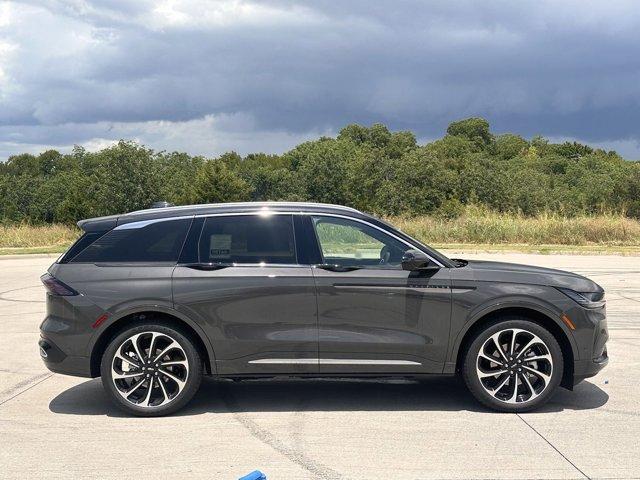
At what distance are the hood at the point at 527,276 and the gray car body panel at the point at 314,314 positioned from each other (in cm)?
7

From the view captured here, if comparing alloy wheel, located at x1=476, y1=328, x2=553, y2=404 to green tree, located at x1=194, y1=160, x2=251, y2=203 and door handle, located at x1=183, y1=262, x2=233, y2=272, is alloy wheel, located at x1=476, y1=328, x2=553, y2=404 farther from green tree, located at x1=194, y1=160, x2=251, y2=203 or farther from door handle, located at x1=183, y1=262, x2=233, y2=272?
green tree, located at x1=194, y1=160, x2=251, y2=203

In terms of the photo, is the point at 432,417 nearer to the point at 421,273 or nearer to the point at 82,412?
the point at 421,273

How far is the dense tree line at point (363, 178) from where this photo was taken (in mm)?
58594

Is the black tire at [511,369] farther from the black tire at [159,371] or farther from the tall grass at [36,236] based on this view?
the tall grass at [36,236]

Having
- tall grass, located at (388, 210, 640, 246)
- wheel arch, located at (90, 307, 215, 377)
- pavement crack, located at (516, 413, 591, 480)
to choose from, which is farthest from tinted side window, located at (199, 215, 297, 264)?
tall grass, located at (388, 210, 640, 246)

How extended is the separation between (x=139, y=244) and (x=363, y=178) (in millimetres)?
79032

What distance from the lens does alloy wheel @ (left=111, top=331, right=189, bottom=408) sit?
576cm

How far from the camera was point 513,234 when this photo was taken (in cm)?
2869

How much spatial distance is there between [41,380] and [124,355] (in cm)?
187

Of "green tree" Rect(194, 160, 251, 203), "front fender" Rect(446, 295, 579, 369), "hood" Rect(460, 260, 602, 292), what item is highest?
"green tree" Rect(194, 160, 251, 203)

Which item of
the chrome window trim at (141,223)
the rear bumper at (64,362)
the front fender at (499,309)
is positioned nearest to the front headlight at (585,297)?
the front fender at (499,309)

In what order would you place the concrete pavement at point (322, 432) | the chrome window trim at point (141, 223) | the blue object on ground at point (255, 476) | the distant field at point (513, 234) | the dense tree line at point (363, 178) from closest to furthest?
1. the blue object on ground at point (255, 476)
2. the concrete pavement at point (322, 432)
3. the chrome window trim at point (141, 223)
4. the distant field at point (513, 234)
5. the dense tree line at point (363, 178)

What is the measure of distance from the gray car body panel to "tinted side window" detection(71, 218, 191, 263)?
183 millimetres

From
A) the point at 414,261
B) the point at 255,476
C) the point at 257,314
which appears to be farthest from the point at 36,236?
the point at 255,476
